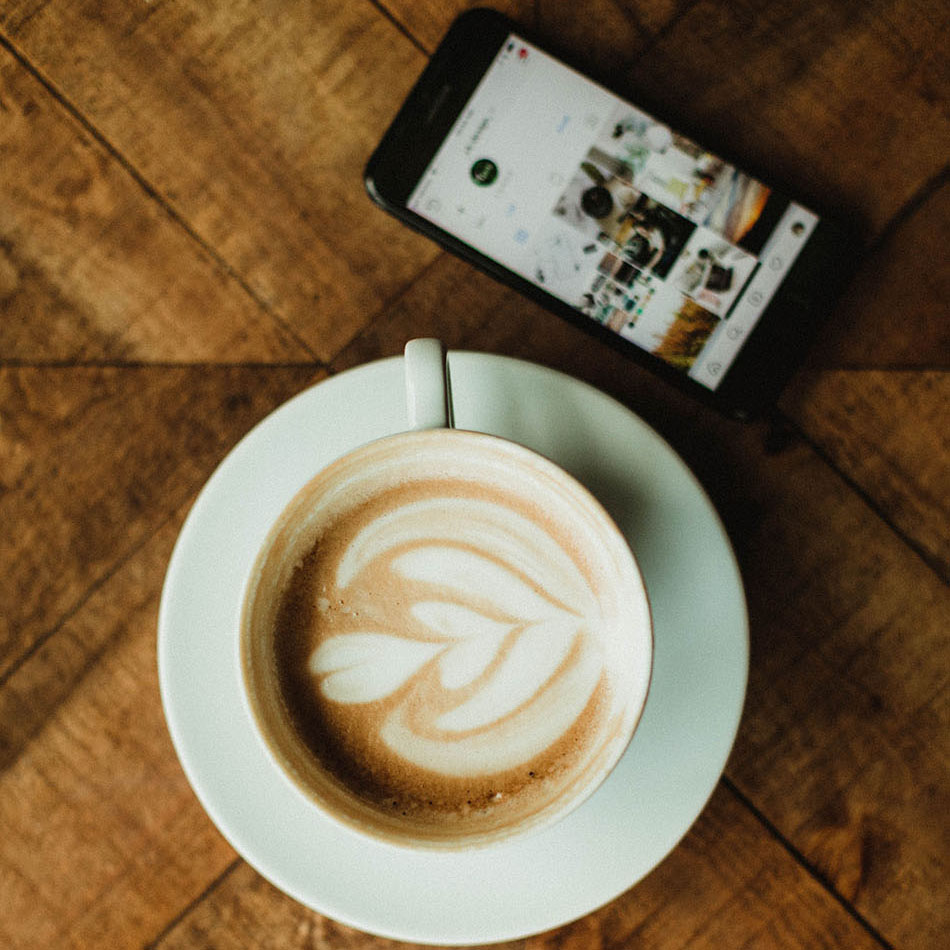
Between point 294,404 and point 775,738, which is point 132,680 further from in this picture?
point 775,738

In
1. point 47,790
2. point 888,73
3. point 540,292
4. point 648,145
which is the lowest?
point 47,790

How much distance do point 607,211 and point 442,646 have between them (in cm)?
40

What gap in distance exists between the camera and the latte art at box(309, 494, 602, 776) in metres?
0.59

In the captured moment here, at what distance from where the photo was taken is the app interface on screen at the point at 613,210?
2.25ft

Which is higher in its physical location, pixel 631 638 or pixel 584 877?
pixel 631 638

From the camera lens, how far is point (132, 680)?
71 centimetres

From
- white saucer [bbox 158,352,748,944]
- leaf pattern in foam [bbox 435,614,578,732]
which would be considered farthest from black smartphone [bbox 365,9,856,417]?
leaf pattern in foam [bbox 435,614,578,732]

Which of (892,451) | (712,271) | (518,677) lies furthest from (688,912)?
(712,271)

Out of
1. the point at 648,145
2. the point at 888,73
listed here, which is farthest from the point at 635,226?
the point at 888,73

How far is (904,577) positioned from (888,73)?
45cm

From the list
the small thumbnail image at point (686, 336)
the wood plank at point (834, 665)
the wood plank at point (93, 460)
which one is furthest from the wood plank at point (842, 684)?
the wood plank at point (93, 460)

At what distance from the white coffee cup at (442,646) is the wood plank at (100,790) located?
0.20 m

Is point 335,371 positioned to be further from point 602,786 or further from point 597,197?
point 602,786

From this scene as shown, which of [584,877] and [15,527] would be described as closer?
[584,877]
